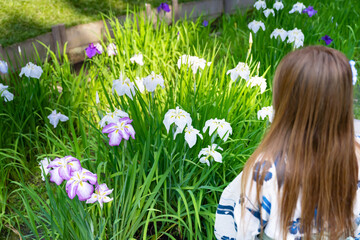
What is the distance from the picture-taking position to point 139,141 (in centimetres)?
230

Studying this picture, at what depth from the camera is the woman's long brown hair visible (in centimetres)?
125

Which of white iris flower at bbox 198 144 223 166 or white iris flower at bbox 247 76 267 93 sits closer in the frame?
white iris flower at bbox 198 144 223 166

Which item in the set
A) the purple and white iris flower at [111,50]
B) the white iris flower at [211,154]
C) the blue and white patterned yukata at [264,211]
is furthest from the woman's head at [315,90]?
the purple and white iris flower at [111,50]

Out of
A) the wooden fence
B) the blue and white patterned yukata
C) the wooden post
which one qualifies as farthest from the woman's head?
the wooden post

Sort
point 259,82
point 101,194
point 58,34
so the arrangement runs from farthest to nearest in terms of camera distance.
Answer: point 58,34, point 259,82, point 101,194

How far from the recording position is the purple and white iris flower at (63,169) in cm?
159

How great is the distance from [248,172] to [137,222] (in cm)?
85

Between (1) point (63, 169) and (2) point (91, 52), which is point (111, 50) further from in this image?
(1) point (63, 169)

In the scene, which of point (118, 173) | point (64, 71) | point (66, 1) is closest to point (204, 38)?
point (64, 71)

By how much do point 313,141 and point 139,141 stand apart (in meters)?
1.15

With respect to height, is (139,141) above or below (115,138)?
below

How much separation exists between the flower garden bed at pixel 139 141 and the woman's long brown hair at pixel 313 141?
0.66m

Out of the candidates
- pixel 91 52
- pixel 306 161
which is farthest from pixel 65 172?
pixel 91 52

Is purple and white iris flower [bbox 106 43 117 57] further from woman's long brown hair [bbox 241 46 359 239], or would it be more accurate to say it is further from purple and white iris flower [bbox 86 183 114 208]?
woman's long brown hair [bbox 241 46 359 239]
